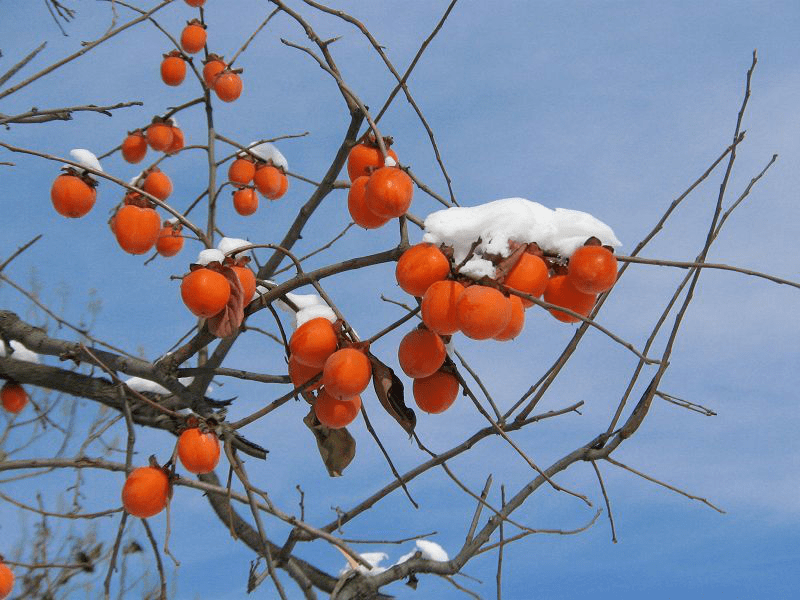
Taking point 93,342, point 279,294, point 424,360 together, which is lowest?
point 424,360

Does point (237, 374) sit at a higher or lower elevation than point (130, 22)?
lower

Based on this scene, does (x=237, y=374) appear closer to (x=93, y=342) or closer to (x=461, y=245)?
(x=93, y=342)

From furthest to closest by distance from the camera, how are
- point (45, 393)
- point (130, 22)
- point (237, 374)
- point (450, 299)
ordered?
point (45, 393), point (130, 22), point (237, 374), point (450, 299)

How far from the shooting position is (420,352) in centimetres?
152

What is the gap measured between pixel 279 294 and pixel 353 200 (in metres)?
0.25

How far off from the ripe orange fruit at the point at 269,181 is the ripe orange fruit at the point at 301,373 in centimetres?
155

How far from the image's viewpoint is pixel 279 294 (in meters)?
1.74

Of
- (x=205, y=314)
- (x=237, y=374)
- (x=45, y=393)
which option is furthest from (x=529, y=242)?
(x=45, y=393)

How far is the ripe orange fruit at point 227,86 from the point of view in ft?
10.6

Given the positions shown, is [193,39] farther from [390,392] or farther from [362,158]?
[390,392]

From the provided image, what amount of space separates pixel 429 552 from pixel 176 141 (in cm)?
197

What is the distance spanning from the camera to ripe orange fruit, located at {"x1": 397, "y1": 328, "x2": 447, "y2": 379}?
4.99ft

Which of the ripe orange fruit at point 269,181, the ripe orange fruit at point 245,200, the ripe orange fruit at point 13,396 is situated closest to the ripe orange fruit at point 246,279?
the ripe orange fruit at point 13,396

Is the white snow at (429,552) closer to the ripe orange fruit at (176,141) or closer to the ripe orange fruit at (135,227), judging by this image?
the ripe orange fruit at (135,227)
